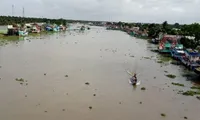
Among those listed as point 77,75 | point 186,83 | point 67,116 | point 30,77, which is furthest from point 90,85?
point 186,83

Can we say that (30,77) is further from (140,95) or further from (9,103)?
(140,95)

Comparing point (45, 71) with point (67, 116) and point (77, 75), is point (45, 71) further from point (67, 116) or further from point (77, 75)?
point (67, 116)

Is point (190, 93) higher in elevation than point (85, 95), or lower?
lower

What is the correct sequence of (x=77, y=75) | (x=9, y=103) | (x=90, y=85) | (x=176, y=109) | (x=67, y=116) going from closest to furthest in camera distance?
1. (x=67, y=116)
2. (x=9, y=103)
3. (x=176, y=109)
4. (x=90, y=85)
5. (x=77, y=75)

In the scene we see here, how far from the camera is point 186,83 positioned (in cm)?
3170

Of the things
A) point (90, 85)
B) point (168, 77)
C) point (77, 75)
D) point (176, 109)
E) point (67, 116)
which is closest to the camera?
A: point (67, 116)

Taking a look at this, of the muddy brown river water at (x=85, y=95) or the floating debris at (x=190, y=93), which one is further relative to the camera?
the floating debris at (x=190, y=93)

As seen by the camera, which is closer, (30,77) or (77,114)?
(77,114)

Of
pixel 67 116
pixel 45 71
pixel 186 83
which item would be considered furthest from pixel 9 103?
pixel 186 83

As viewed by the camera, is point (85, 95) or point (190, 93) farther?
point (190, 93)

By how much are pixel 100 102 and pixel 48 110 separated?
15.3 feet

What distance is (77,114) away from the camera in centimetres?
1916

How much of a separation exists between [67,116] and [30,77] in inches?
442

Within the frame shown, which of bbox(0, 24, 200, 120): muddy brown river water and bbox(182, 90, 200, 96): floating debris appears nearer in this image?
bbox(0, 24, 200, 120): muddy brown river water
